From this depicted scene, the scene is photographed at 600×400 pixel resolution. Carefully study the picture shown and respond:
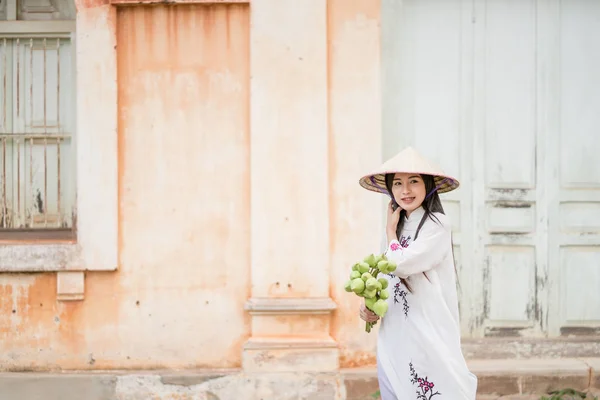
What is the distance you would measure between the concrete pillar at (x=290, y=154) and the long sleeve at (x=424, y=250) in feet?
6.68

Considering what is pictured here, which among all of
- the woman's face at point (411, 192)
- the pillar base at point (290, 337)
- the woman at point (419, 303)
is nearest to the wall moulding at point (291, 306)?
the pillar base at point (290, 337)

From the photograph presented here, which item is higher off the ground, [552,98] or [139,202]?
[552,98]

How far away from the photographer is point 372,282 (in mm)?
3742

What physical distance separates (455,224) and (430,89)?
108cm

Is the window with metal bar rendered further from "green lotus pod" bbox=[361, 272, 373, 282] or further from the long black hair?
"green lotus pod" bbox=[361, 272, 373, 282]

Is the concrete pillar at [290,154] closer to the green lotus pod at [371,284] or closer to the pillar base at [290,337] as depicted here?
the pillar base at [290,337]

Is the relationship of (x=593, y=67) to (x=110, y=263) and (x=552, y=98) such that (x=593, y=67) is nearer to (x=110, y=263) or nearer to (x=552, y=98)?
(x=552, y=98)

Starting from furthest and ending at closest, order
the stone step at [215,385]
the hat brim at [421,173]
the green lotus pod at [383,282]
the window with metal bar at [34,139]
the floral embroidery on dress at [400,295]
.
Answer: the window with metal bar at [34,139]
the stone step at [215,385]
the hat brim at [421,173]
the floral embroidery on dress at [400,295]
the green lotus pod at [383,282]

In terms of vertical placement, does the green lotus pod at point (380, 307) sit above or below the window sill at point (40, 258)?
below

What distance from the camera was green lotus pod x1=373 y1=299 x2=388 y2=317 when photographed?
12.4 ft

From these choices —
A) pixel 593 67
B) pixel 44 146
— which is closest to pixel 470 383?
pixel 593 67

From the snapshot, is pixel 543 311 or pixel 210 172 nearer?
pixel 210 172

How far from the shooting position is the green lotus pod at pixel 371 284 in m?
3.74

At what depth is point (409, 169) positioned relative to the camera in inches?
154
